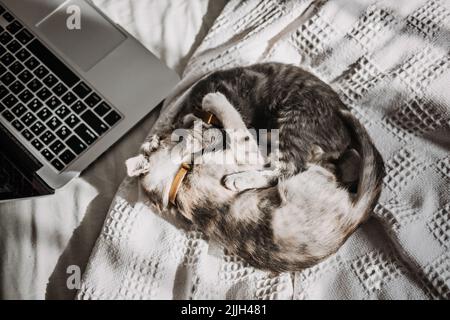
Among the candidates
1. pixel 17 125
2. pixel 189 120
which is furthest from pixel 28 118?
pixel 189 120

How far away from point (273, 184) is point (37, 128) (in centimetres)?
42

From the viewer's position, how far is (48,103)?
29.9 inches

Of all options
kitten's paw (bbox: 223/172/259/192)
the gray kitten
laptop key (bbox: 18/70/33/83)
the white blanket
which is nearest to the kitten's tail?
the gray kitten

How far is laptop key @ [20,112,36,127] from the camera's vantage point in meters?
0.76

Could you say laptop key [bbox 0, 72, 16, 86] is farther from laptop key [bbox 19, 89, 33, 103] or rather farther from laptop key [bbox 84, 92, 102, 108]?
laptop key [bbox 84, 92, 102, 108]

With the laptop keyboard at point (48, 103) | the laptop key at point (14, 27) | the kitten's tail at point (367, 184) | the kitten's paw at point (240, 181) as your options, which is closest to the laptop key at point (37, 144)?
the laptop keyboard at point (48, 103)

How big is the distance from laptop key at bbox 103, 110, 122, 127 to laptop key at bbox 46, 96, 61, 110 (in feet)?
0.29

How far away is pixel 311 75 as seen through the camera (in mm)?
723

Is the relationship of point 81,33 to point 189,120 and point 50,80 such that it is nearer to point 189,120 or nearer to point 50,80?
point 50,80

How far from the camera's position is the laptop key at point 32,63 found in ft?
2.55
